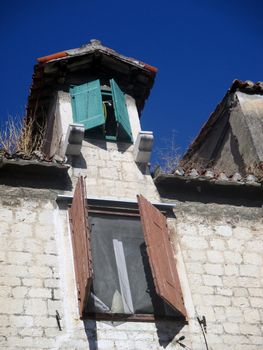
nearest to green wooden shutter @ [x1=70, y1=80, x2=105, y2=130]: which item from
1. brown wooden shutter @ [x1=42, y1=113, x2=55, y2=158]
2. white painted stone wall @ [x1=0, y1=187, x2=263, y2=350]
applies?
brown wooden shutter @ [x1=42, y1=113, x2=55, y2=158]

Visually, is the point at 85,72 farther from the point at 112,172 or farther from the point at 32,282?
the point at 32,282

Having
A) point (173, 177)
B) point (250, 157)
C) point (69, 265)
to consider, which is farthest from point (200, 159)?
point (69, 265)

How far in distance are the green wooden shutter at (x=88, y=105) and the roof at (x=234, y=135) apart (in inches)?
86.1

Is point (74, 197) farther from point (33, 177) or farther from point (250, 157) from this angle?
point (250, 157)

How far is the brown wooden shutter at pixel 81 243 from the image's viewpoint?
22.8ft

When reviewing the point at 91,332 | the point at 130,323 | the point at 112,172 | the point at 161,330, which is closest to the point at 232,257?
the point at 161,330

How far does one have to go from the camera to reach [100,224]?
27.2 feet

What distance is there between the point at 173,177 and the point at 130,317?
2.46m

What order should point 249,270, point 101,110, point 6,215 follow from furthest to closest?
point 101,110, point 249,270, point 6,215

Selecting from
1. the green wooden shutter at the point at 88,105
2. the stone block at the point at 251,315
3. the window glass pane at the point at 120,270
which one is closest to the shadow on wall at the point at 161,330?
the window glass pane at the point at 120,270

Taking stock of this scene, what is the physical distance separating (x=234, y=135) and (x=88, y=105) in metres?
3.52

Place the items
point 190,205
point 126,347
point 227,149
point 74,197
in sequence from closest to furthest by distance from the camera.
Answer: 1. point 126,347
2. point 74,197
3. point 190,205
4. point 227,149

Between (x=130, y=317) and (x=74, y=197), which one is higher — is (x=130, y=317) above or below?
below

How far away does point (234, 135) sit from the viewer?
1238 cm
